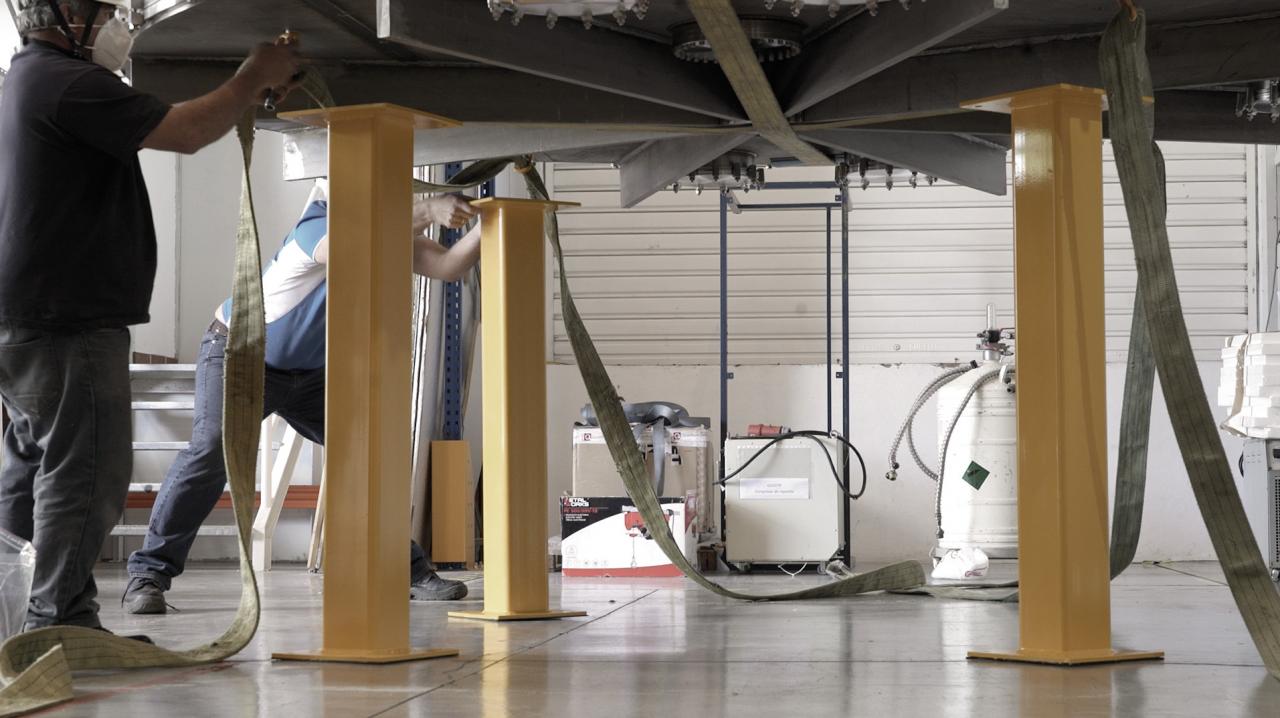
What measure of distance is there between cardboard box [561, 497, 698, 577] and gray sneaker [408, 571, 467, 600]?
2.14 m

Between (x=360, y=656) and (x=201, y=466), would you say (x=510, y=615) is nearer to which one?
(x=360, y=656)

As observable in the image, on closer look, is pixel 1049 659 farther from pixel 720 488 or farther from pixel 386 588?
pixel 720 488

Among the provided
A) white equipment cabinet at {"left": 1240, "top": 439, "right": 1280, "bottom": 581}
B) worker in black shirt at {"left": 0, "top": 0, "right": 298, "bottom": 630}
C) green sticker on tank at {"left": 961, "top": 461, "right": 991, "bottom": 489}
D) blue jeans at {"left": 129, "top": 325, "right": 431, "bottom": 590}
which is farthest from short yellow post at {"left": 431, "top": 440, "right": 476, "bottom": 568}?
worker in black shirt at {"left": 0, "top": 0, "right": 298, "bottom": 630}

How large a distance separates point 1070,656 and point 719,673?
2.27 feet

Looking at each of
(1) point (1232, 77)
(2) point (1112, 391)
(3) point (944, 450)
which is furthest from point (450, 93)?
(2) point (1112, 391)

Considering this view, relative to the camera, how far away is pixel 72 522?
282 cm

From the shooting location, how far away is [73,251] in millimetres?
2836

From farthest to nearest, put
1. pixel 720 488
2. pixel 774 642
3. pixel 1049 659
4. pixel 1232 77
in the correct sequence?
pixel 720 488
pixel 774 642
pixel 1232 77
pixel 1049 659

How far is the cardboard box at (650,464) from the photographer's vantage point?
23.7 feet

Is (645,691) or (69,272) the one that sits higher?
(69,272)

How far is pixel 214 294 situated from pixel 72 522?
5.77 m

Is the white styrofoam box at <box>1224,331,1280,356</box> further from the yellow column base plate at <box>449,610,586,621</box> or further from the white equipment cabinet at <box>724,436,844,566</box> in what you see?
the yellow column base plate at <box>449,610,586,621</box>

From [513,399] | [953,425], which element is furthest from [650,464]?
[513,399]

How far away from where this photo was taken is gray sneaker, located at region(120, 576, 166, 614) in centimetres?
431
